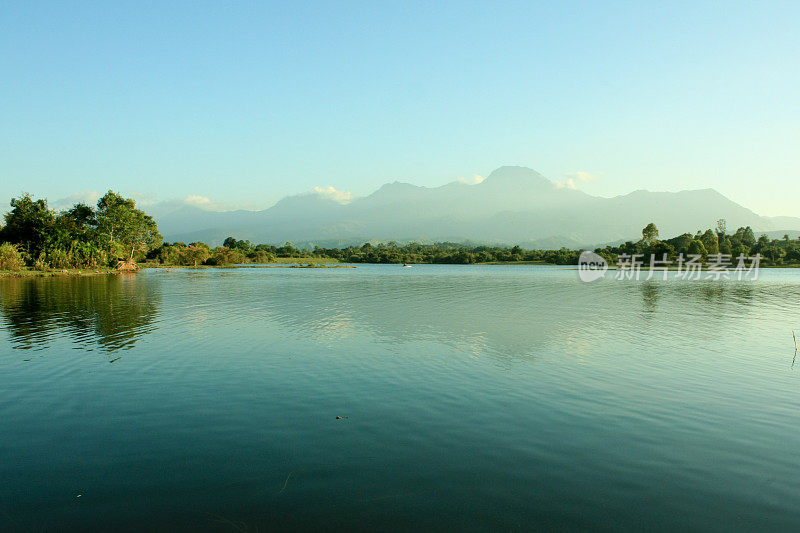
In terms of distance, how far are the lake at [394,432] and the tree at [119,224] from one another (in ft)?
320

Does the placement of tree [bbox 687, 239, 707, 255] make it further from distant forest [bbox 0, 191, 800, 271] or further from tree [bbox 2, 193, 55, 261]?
tree [bbox 2, 193, 55, 261]

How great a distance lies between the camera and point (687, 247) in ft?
556

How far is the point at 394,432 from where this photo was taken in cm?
1043

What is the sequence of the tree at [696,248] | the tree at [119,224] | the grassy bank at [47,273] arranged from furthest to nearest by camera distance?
the tree at [696,248], the tree at [119,224], the grassy bank at [47,273]

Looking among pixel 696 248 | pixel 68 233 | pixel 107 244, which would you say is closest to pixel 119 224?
pixel 107 244

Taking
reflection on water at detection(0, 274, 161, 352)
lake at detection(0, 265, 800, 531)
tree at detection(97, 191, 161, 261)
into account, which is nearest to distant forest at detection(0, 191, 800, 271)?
tree at detection(97, 191, 161, 261)

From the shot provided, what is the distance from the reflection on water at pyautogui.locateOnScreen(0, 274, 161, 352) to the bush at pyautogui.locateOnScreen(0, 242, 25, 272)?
37.9 metres

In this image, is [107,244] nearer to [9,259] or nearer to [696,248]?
[9,259]

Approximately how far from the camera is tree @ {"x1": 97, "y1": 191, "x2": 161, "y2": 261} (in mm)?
106344

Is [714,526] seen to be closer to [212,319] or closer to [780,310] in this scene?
[212,319]

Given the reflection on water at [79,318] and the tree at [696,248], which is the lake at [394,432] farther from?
the tree at [696,248]

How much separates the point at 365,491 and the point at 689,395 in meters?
11.5

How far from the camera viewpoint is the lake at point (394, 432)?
23.6 feet

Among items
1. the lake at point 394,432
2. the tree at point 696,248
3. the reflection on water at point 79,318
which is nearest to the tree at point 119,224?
the reflection on water at point 79,318
